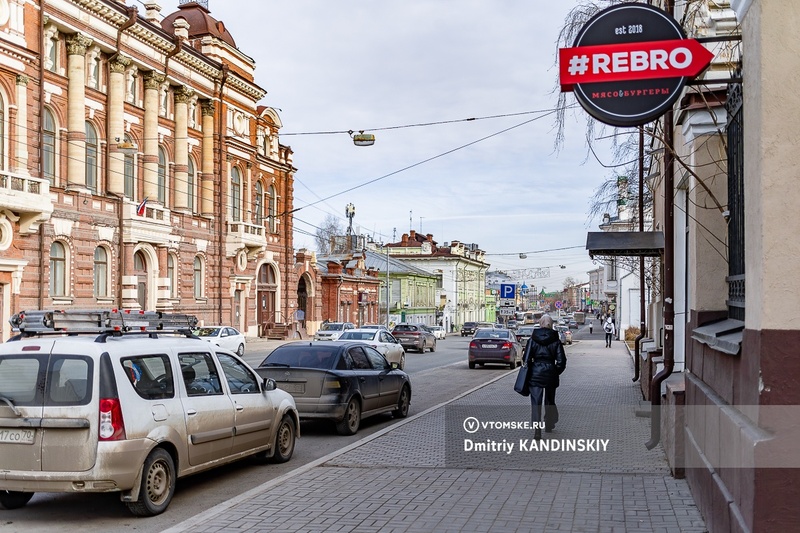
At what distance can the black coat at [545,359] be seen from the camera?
11.4 m

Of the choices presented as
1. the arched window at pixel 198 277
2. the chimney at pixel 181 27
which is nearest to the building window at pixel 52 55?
the chimney at pixel 181 27

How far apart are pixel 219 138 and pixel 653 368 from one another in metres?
37.3

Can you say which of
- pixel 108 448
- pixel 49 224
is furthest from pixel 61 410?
pixel 49 224

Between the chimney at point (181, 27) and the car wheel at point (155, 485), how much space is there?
37.5 meters

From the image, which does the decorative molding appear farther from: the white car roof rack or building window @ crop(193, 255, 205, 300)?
the white car roof rack

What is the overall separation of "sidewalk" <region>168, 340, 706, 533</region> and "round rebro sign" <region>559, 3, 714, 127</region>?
11.4 ft

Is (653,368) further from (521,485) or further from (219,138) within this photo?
(219,138)

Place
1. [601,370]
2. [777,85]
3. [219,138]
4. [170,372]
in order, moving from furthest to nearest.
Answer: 1. [219,138]
2. [601,370]
3. [170,372]
4. [777,85]

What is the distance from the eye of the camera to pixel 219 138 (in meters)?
46.5

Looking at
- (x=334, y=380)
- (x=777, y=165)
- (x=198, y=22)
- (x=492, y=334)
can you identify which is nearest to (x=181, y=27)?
(x=198, y=22)

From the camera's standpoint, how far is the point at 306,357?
519 inches

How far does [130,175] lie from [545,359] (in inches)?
1213

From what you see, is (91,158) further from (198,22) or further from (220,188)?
(198,22)

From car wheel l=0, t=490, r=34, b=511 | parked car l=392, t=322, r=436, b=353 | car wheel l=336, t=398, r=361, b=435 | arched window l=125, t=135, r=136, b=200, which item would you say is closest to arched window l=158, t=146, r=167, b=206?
arched window l=125, t=135, r=136, b=200
